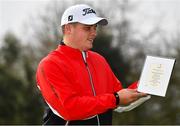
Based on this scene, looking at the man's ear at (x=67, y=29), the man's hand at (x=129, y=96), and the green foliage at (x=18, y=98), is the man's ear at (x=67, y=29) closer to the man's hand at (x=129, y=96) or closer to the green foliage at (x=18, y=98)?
the man's hand at (x=129, y=96)

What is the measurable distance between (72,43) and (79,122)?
0.60 metres

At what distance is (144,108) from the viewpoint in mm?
17531

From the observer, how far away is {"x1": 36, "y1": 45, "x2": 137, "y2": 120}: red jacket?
3.76 m

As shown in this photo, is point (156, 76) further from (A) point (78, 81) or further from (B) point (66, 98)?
(B) point (66, 98)

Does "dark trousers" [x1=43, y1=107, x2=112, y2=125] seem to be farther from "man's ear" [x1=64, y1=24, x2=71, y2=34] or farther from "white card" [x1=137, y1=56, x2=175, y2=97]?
"man's ear" [x1=64, y1=24, x2=71, y2=34]

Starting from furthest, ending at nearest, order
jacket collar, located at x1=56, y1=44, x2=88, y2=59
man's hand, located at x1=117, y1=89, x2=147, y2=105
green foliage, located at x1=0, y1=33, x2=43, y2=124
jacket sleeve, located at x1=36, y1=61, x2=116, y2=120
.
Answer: green foliage, located at x1=0, y1=33, x2=43, y2=124 < jacket collar, located at x1=56, y1=44, x2=88, y2=59 < man's hand, located at x1=117, y1=89, x2=147, y2=105 < jacket sleeve, located at x1=36, y1=61, x2=116, y2=120

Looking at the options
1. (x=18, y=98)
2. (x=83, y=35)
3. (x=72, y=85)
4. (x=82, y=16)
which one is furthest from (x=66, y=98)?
(x=18, y=98)

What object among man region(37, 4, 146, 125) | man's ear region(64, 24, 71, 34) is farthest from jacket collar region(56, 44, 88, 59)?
man's ear region(64, 24, 71, 34)

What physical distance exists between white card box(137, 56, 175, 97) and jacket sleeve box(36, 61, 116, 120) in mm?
270

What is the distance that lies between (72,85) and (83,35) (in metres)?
0.39

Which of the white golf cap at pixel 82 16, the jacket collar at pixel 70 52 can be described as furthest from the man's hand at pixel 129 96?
the white golf cap at pixel 82 16

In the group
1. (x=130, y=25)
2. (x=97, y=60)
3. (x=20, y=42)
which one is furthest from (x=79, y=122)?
(x=130, y=25)

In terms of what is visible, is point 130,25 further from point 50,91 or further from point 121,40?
point 50,91

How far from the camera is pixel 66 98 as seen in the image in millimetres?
3744
